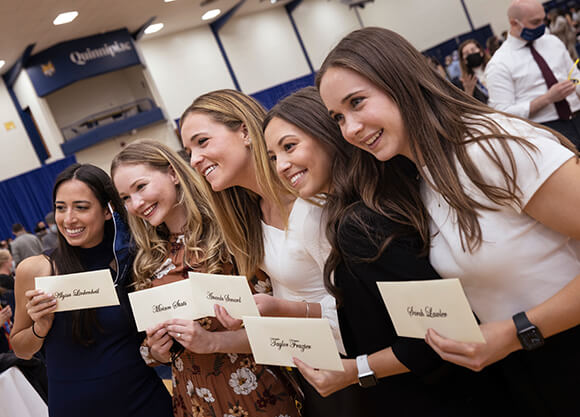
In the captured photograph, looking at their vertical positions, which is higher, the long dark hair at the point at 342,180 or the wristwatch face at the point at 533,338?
the long dark hair at the point at 342,180

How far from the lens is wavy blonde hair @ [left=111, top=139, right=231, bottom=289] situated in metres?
2.10

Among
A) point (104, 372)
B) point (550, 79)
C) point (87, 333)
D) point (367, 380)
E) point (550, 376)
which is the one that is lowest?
point (550, 376)

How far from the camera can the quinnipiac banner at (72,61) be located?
1231cm

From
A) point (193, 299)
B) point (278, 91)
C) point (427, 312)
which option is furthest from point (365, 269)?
point (278, 91)

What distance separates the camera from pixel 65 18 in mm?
10594

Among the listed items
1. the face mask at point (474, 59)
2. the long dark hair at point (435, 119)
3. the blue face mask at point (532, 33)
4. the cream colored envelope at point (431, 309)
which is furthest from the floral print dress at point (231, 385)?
the face mask at point (474, 59)

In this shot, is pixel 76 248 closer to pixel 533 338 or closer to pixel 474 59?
pixel 533 338

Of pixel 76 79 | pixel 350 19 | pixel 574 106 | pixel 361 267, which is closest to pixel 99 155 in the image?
pixel 76 79

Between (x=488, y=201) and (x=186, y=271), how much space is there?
1.28 meters

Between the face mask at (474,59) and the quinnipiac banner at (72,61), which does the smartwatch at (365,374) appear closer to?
the face mask at (474,59)

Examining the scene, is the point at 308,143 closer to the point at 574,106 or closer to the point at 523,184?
the point at 523,184

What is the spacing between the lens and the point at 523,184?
1.19 m

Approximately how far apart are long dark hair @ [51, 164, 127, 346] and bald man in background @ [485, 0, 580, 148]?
2.87 meters

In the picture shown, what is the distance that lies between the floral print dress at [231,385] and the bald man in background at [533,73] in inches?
105
